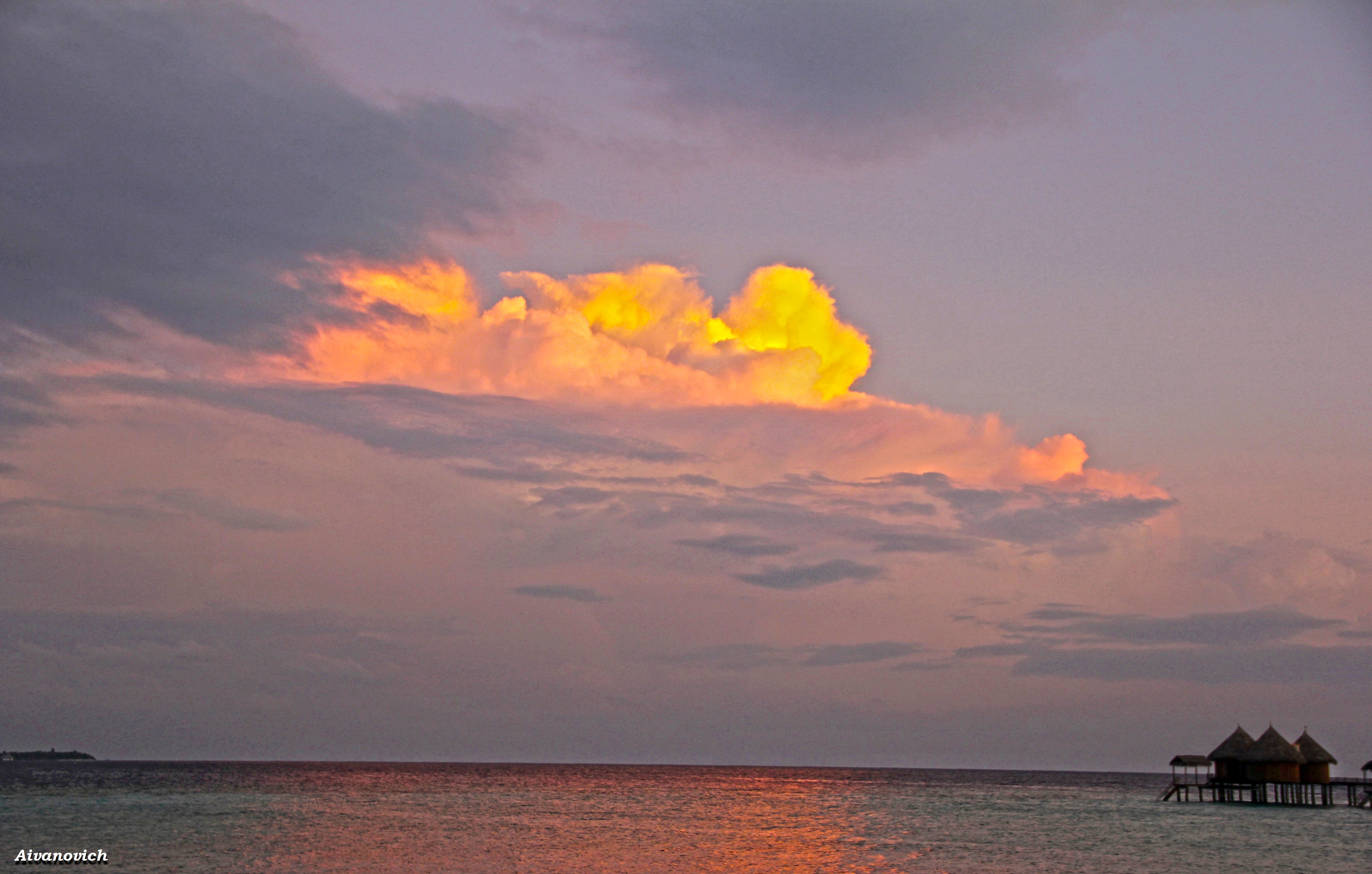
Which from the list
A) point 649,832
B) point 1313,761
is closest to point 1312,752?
point 1313,761

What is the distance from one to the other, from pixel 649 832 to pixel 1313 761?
47.6 m

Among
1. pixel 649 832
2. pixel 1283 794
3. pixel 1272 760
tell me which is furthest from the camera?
pixel 1283 794

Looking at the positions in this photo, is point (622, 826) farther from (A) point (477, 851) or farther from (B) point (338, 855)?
(B) point (338, 855)

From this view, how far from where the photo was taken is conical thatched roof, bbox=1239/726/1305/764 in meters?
75.6

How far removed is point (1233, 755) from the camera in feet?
258

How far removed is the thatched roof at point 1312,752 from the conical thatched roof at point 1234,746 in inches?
121

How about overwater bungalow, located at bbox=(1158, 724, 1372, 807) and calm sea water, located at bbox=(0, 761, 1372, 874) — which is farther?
overwater bungalow, located at bbox=(1158, 724, 1372, 807)

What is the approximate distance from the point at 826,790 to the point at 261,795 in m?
64.1

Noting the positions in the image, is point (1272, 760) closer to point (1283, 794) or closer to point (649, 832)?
point (1283, 794)

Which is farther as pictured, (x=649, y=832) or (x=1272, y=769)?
(x=1272, y=769)

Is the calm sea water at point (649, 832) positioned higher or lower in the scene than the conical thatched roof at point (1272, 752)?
lower

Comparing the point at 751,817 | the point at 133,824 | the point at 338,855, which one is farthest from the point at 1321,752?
the point at 133,824

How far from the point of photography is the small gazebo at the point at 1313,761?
78.1 meters

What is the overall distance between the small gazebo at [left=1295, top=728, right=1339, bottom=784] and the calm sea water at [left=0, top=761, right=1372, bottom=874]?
220cm
